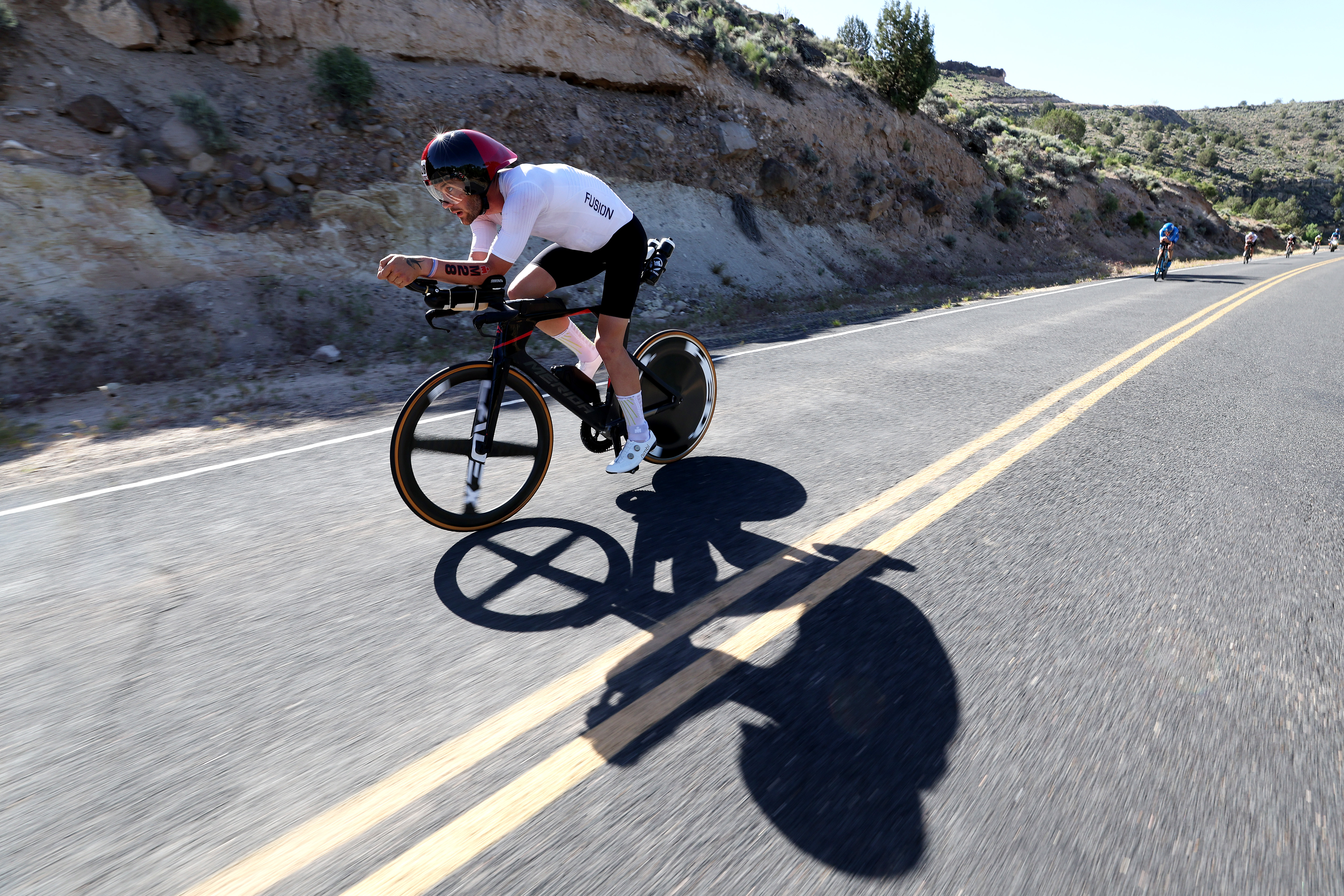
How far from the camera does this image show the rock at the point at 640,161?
17875mm

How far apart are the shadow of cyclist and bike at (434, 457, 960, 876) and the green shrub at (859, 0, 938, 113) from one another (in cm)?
2903

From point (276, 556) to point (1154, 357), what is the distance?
9.50 metres

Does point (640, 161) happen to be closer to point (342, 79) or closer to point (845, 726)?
point (342, 79)

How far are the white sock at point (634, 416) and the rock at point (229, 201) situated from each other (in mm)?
9584

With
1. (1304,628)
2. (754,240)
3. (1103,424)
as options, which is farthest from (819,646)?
(754,240)

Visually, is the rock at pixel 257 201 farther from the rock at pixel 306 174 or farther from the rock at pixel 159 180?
the rock at pixel 159 180

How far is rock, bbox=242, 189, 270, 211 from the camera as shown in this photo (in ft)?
37.1


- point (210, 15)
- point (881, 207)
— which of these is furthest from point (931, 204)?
point (210, 15)

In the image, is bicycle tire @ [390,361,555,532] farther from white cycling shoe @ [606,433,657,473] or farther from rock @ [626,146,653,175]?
rock @ [626,146,653,175]

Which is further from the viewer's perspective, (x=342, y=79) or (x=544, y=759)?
(x=342, y=79)

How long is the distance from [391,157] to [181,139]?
3.33 m

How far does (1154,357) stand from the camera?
8930 millimetres

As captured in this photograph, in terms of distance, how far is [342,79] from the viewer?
1363 centimetres

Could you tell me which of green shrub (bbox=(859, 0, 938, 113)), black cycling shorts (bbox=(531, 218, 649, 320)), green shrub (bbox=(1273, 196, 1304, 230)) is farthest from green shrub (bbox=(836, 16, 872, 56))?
green shrub (bbox=(1273, 196, 1304, 230))
